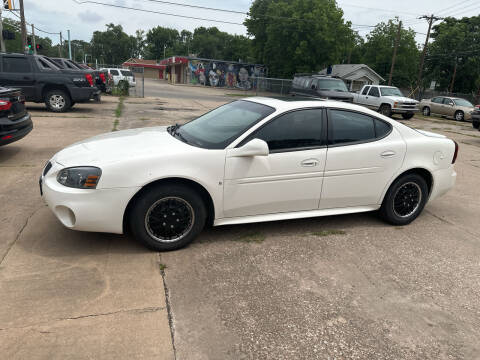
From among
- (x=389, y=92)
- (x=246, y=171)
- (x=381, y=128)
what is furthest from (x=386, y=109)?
(x=246, y=171)

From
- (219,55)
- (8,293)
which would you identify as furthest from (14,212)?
(219,55)

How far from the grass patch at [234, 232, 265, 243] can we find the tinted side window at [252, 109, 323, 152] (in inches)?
38.6

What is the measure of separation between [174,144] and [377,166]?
230 cm

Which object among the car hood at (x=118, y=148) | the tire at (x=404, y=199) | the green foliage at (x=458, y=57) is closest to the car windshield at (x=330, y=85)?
the tire at (x=404, y=199)

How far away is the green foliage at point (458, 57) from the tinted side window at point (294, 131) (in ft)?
150

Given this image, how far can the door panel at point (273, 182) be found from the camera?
3.66m

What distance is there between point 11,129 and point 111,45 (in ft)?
402

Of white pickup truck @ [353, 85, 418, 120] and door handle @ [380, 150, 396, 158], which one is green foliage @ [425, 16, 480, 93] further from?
door handle @ [380, 150, 396, 158]

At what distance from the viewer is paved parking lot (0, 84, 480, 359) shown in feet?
8.09

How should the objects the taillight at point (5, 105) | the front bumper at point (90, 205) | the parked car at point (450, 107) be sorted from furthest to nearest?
1. the parked car at point (450, 107)
2. the taillight at point (5, 105)
3. the front bumper at point (90, 205)

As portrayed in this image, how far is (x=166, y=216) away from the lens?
351 centimetres


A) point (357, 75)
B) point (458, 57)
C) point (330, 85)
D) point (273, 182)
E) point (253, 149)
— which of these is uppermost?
point (458, 57)

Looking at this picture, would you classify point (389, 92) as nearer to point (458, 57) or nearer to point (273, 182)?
point (273, 182)

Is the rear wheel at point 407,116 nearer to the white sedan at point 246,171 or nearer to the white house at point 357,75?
the white sedan at point 246,171
